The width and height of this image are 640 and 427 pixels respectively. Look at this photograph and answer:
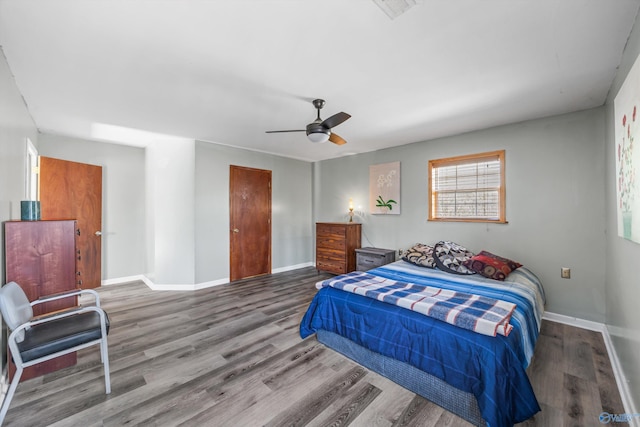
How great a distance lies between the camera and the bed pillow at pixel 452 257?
328 centimetres

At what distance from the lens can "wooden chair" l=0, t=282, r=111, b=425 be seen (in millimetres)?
1629

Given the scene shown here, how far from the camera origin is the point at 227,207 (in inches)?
191

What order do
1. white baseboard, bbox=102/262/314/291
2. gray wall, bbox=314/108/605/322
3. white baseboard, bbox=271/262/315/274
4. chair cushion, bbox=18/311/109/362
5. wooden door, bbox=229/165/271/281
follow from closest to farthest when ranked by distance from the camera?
chair cushion, bbox=18/311/109/362, gray wall, bbox=314/108/605/322, white baseboard, bbox=102/262/314/291, wooden door, bbox=229/165/271/281, white baseboard, bbox=271/262/315/274

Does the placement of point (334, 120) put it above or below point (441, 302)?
above

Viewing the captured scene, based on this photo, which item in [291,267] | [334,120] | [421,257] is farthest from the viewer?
[291,267]

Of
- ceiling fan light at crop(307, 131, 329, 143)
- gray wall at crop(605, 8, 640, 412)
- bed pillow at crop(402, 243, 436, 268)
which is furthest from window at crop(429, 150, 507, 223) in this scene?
ceiling fan light at crop(307, 131, 329, 143)

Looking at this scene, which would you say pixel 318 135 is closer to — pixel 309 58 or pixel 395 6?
pixel 309 58

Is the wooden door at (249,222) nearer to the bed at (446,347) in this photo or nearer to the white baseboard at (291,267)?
the white baseboard at (291,267)

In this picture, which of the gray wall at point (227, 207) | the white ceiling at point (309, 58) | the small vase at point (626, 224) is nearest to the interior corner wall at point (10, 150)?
the white ceiling at point (309, 58)

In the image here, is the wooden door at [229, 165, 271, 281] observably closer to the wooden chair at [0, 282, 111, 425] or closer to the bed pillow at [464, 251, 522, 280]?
the wooden chair at [0, 282, 111, 425]

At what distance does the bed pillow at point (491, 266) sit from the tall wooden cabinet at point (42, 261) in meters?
4.23

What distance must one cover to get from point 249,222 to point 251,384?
3439 mm

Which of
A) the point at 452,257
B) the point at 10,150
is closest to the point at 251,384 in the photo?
the point at 452,257

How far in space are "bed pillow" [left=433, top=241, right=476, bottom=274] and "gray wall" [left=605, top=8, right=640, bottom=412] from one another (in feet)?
3.90
